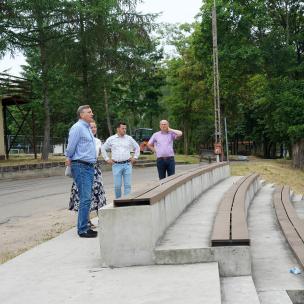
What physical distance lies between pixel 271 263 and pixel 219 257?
0.77 metres

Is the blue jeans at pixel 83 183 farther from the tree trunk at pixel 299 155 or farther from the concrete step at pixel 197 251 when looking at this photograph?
the tree trunk at pixel 299 155

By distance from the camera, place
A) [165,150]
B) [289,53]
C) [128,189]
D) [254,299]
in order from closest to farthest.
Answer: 1. [254,299]
2. [128,189]
3. [165,150]
4. [289,53]

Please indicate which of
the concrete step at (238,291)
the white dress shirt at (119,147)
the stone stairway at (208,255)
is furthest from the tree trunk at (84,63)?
the concrete step at (238,291)

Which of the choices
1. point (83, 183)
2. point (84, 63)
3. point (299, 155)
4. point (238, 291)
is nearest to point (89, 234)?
point (83, 183)

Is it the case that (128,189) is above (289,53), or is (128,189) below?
below

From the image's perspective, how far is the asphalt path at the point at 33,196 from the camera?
1226 centimetres

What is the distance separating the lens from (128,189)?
33.7 ft

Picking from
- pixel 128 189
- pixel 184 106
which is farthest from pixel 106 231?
pixel 184 106

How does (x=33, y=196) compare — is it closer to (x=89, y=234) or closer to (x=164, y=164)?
(x=164, y=164)

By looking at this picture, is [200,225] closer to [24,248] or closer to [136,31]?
[24,248]

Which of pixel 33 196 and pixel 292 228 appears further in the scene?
pixel 33 196

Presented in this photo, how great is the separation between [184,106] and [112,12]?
26.0 metres

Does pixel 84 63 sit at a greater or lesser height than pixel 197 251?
A: greater

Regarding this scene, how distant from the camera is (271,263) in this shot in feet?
19.5
